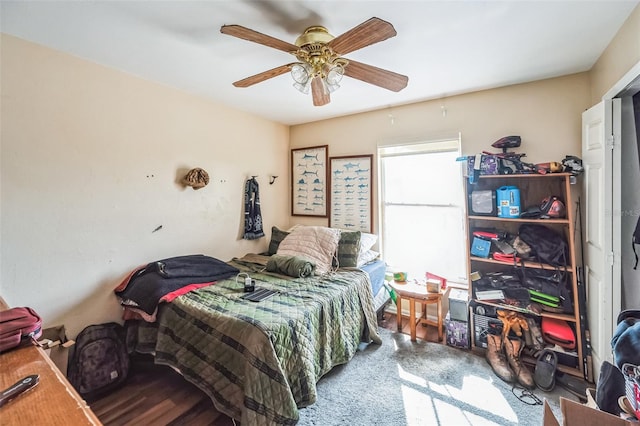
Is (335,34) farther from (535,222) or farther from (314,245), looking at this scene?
(535,222)

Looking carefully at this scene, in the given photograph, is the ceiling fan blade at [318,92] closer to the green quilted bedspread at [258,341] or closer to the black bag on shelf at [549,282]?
the green quilted bedspread at [258,341]

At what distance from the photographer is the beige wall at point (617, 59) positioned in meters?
1.51

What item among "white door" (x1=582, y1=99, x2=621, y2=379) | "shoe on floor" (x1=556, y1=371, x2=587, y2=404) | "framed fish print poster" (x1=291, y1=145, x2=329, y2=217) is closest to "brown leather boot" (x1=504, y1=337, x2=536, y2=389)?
"shoe on floor" (x1=556, y1=371, x2=587, y2=404)

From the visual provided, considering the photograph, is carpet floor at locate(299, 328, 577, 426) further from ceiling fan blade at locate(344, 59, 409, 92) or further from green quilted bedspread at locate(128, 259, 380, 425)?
ceiling fan blade at locate(344, 59, 409, 92)

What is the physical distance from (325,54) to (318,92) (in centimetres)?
38

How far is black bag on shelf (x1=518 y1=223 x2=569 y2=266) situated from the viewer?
221cm

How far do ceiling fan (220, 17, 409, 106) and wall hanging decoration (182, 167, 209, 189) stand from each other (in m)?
1.19

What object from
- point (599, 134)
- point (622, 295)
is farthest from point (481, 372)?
point (599, 134)

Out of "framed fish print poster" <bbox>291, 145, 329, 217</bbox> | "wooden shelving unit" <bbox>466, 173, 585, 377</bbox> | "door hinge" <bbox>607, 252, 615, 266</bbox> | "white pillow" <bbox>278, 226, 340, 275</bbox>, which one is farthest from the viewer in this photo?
"framed fish print poster" <bbox>291, 145, 329, 217</bbox>

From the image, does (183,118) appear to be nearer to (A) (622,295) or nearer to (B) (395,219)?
(B) (395,219)

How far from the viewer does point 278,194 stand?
395cm

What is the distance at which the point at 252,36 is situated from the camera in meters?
1.42

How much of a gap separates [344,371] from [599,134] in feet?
8.59

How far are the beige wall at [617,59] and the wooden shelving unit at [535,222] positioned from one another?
27.0 inches
